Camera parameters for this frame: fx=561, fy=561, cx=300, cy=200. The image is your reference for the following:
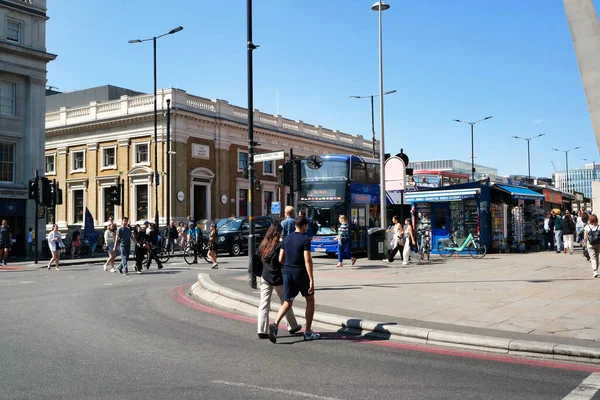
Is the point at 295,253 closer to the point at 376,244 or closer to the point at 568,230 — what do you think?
the point at 376,244

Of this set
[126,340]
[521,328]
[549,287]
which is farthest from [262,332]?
[549,287]

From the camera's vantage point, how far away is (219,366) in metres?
6.50

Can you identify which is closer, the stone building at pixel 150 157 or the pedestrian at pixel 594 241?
the pedestrian at pixel 594 241

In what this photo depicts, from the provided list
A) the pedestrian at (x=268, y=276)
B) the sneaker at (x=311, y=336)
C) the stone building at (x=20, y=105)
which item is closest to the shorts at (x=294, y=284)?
the pedestrian at (x=268, y=276)

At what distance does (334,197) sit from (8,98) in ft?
63.8

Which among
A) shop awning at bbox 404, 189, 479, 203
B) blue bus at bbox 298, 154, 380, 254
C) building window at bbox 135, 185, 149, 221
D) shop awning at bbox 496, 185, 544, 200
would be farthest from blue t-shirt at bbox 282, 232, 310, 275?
building window at bbox 135, 185, 149, 221

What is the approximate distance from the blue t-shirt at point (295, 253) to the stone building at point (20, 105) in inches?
1007

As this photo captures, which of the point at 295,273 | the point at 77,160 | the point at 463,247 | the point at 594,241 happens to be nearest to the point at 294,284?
the point at 295,273

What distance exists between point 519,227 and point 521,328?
783 inches

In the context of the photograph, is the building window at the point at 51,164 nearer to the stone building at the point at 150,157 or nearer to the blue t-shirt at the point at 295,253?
the stone building at the point at 150,157

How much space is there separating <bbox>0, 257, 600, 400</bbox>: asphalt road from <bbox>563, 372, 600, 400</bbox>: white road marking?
0.04 metres

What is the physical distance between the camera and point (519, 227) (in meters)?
26.7

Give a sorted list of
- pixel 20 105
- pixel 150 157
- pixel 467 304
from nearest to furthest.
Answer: pixel 467 304, pixel 20 105, pixel 150 157

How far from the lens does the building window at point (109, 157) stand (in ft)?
144
